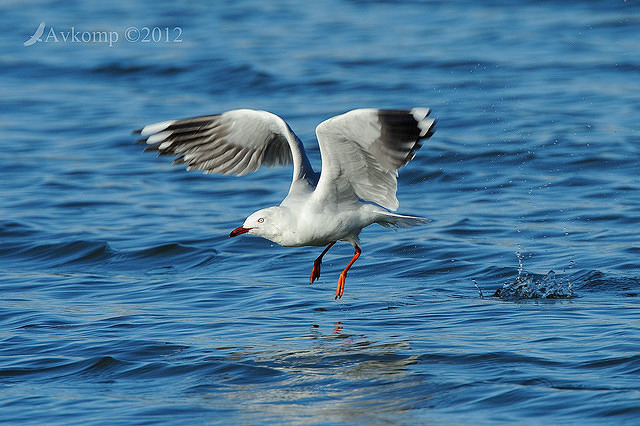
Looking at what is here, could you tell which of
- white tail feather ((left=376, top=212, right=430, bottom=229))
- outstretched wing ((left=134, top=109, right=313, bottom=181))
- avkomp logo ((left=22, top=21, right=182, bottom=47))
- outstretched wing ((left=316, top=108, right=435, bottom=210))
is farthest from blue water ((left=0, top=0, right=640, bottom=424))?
outstretched wing ((left=134, top=109, right=313, bottom=181))

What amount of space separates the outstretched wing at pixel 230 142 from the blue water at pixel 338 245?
1.13 m

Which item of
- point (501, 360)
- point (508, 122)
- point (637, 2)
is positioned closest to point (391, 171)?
point (501, 360)

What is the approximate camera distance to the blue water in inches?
265

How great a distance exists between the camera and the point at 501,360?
6.92 m

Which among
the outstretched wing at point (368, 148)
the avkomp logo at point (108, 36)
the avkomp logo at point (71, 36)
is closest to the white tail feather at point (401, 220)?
the outstretched wing at point (368, 148)

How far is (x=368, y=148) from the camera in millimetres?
7387

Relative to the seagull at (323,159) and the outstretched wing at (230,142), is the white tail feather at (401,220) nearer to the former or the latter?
the seagull at (323,159)

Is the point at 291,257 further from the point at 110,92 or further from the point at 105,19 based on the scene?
the point at 105,19

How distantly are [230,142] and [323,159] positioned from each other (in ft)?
4.85

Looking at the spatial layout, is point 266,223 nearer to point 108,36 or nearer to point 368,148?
point 368,148

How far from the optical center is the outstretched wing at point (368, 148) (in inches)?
279

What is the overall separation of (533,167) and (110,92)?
8341mm

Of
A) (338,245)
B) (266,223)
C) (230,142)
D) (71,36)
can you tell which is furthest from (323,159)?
(71,36)

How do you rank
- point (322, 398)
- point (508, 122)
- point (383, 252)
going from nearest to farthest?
point (322, 398) < point (383, 252) < point (508, 122)
